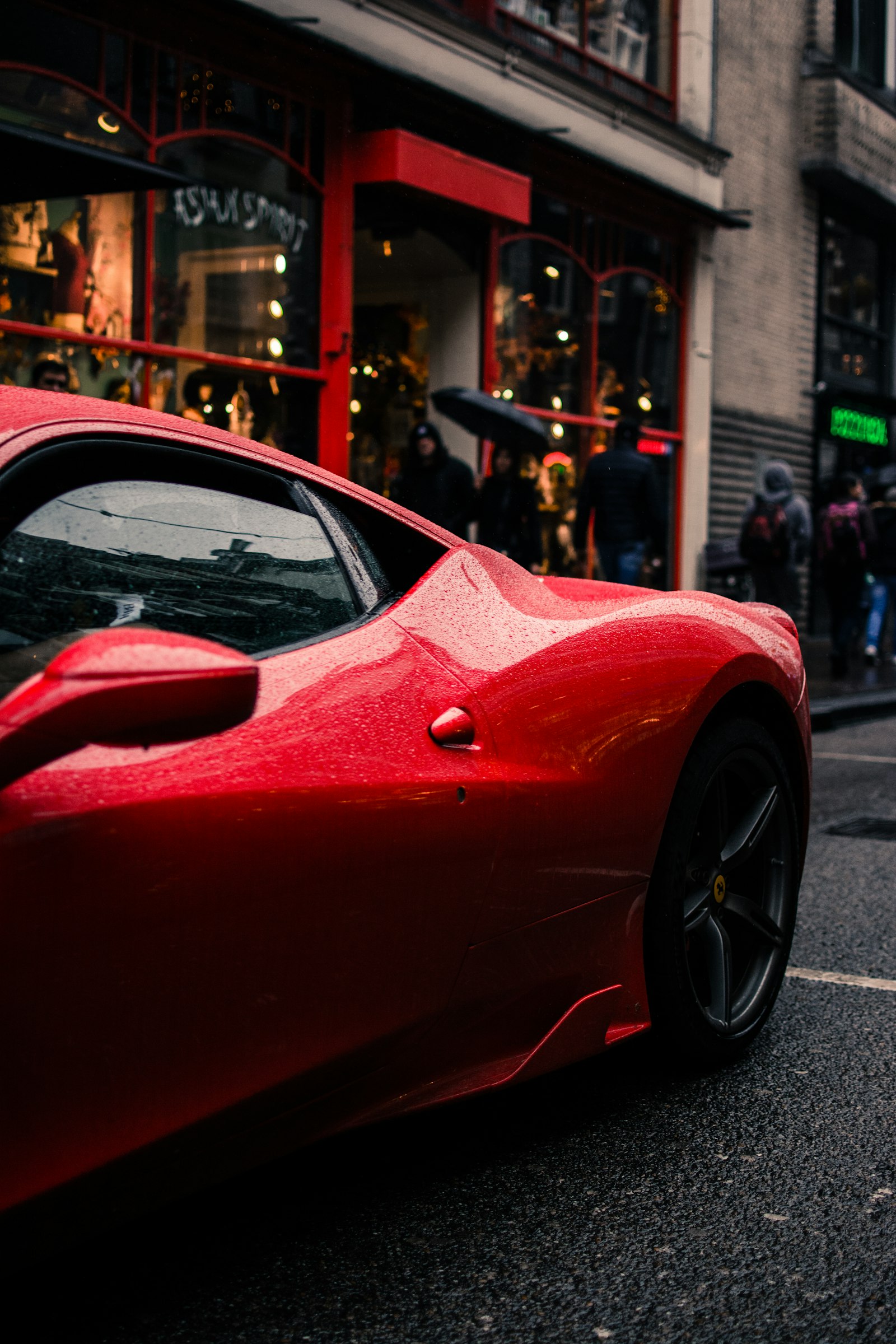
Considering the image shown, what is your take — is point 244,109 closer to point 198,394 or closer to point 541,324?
point 198,394

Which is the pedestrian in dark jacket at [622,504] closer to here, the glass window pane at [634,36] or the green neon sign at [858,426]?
the glass window pane at [634,36]

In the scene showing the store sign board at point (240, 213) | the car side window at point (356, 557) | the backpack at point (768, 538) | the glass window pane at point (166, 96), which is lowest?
the car side window at point (356, 557)

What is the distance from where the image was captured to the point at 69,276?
30.5ft

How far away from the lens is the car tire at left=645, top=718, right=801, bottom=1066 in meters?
3.09

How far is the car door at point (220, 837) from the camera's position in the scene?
6.03 ft

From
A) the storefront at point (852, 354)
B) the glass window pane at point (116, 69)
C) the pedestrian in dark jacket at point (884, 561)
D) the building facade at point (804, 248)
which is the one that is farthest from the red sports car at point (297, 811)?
the storefront at point (852, 354)

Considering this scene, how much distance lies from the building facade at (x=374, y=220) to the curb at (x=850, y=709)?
323 cm

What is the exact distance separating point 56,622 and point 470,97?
1100cm

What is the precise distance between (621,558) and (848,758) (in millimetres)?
3318

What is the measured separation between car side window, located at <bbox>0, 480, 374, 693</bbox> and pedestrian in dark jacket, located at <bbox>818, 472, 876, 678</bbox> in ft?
39.8

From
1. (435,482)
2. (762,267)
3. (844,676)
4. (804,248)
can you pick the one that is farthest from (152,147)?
(804,248)

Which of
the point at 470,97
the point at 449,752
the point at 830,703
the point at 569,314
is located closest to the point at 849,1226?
the point at 449,752

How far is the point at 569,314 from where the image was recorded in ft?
45.7

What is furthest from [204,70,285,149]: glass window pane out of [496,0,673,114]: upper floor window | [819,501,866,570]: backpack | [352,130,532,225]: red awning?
[819,501,866,570]: backpack
